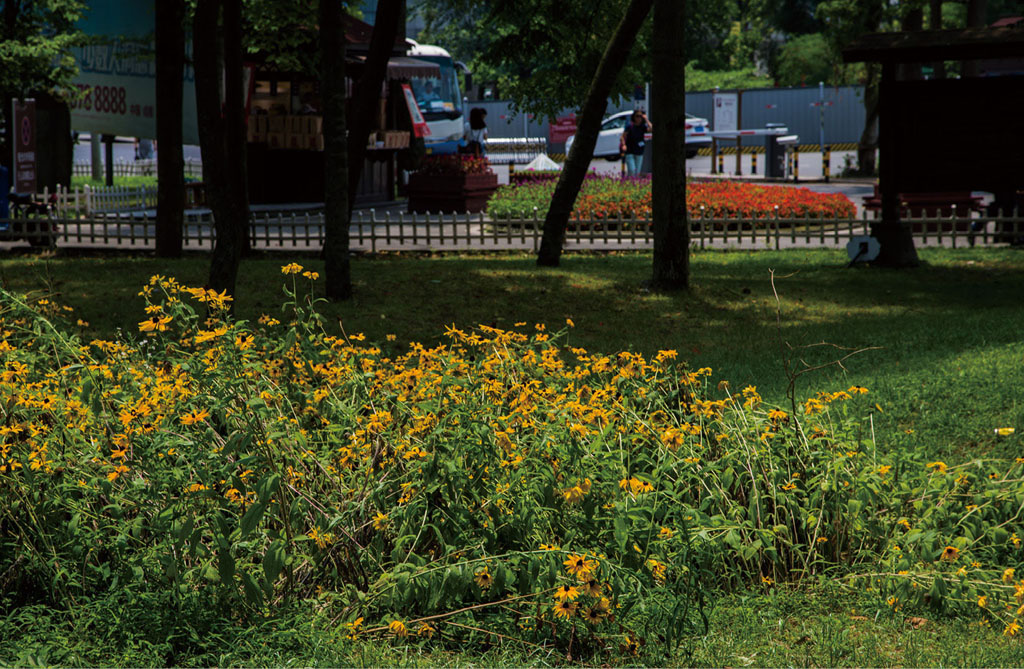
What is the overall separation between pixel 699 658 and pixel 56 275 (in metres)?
13.4

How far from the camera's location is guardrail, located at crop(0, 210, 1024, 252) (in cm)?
1902

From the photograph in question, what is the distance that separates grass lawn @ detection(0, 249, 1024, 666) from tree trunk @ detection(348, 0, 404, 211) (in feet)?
5.24

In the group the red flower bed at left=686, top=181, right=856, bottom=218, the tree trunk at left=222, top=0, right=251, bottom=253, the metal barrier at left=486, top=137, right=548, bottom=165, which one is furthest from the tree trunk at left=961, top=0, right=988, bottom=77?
the metal barrier at left=486, top=137, right=548, bottom=165

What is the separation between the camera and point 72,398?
5.64 meters

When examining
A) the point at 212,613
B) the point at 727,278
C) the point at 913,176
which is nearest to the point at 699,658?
the point at 212,613

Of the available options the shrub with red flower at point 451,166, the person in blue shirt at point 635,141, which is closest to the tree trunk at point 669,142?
the shrub with red flower at point 451,166

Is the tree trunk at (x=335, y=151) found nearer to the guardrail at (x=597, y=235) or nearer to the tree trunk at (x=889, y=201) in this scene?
the guardrail at (x=597, y=235)

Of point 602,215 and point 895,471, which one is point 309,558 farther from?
point 602,215

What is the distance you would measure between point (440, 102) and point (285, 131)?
16.6m

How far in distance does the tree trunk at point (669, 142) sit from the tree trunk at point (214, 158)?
489 cm

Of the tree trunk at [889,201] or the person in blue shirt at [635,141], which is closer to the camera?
the tree trunk at [889,201]

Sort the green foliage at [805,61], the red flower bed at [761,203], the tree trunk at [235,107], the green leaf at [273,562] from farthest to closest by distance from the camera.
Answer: the green foliage at [805,61], the red flower bed at [761,203], the tree trunk at [235,107], the green leaf at [273,562]

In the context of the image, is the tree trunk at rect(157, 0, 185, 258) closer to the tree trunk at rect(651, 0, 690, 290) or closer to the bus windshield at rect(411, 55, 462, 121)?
the tree trunk at rect(651, 0, 690, 290)

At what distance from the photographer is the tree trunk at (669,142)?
43.2 feet
